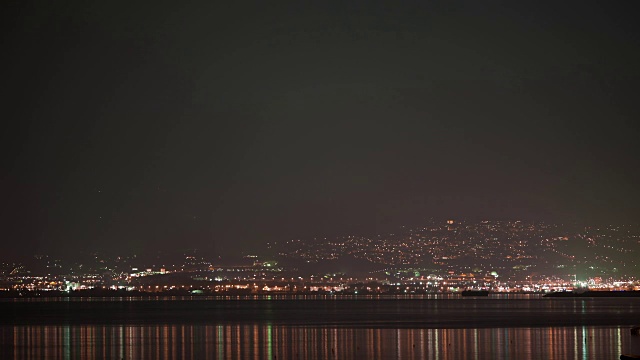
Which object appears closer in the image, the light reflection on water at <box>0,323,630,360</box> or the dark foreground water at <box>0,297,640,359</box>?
the light reflection on water at <box>0,323,630,360</box>

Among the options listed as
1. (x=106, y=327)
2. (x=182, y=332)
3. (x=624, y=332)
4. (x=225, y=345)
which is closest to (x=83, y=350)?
(x=225, y=345)

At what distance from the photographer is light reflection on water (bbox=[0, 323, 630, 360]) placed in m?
56.9

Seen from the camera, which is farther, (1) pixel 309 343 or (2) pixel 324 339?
(2) pixel 324 339

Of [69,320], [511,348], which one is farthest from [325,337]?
[69,320]

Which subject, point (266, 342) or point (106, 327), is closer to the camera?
point (266, 342)

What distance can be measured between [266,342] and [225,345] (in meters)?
3.13

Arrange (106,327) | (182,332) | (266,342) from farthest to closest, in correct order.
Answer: (106,327) → (182,332) → (266,342)

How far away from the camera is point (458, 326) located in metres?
81.4

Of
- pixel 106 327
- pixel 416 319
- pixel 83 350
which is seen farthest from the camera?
pixel 416 319

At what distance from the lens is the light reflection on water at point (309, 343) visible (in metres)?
56.9

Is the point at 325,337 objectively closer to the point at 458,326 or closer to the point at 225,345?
the point at 225,345

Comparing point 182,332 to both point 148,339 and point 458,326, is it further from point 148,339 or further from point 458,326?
point 458,326

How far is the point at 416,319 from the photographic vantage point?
310 ft

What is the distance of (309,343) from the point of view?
64.9 m
